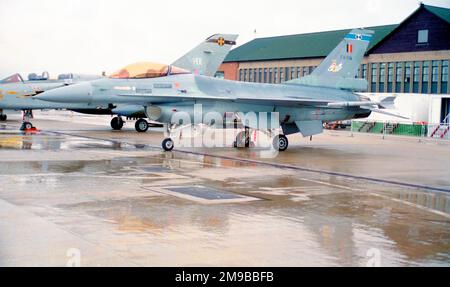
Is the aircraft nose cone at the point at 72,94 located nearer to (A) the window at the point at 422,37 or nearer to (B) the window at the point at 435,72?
(B) the window at the point at 435,72

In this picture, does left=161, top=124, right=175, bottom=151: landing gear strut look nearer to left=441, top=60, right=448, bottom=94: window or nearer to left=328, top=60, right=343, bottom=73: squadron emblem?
left=328, top=60, right=343, bottom=73: squadron emblem

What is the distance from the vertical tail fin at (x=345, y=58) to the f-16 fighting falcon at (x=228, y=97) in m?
0.04

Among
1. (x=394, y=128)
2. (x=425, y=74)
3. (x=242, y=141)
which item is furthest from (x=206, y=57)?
(x=425, y=74)

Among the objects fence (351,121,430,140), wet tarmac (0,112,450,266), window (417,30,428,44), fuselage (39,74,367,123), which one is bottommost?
wet tarmac (0,112,450,266)

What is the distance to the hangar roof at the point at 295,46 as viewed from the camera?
187 feet

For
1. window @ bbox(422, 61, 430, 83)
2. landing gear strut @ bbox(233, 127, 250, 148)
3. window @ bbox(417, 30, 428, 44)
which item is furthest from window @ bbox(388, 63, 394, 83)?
landing gear strut @ bbox(233, 127, 250, 148)

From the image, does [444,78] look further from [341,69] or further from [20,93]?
[20,93]

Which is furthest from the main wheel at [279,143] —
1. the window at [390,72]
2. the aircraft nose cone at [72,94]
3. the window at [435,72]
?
the window at [390,72]

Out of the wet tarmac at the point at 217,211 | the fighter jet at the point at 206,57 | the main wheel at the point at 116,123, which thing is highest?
the fighter jet at the point at 206,57

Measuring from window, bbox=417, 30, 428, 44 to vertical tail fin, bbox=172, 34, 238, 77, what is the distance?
2514 cm

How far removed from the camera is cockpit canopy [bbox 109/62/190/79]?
17.6 m

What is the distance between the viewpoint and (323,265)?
18.4 ft

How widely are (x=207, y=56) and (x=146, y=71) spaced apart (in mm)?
11220

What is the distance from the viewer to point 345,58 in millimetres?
20609
